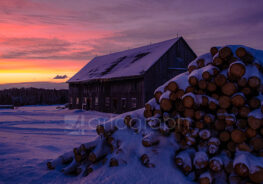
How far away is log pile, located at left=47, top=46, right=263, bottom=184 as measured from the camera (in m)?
3.96

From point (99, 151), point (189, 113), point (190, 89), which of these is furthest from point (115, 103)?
point (189, 113)

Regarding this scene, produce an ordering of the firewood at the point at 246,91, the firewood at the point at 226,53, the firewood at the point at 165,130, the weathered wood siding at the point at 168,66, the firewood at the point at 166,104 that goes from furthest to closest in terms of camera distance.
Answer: the weathered wood siding at the point at 168,66 < the firewood at the point at 166,104 < the firewood at the point at 165,130 < the firewood at the point at 226,53 < the firewood at the point at 246,91

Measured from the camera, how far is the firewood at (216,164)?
396 cm

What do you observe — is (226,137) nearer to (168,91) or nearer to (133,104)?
(168,91)

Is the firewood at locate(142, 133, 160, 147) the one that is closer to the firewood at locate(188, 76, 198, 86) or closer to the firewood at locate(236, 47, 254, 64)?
the firewood at locate(188, 76, 198, 86)

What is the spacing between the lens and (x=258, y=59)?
4.61m

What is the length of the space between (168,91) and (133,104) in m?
13.2

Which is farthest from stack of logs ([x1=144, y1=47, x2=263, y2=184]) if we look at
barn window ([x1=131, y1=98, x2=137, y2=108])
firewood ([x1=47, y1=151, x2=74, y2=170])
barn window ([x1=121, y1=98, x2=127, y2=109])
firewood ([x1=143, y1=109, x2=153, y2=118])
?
barn window ([x1=121, y1=98, x2=127, y2=109])

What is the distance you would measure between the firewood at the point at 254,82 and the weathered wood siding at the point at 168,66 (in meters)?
12.9

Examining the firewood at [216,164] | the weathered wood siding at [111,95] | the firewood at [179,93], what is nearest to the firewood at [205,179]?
the firewood at [216,164]

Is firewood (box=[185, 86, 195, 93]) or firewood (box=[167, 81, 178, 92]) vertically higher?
firewood (box=[167, 81, 178, 92])

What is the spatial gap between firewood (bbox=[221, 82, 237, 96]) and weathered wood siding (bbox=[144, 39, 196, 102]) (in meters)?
12.7

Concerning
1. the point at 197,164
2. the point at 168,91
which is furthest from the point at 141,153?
the point at 168,91

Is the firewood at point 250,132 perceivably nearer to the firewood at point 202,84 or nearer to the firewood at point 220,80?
the firewood at point 220,80
